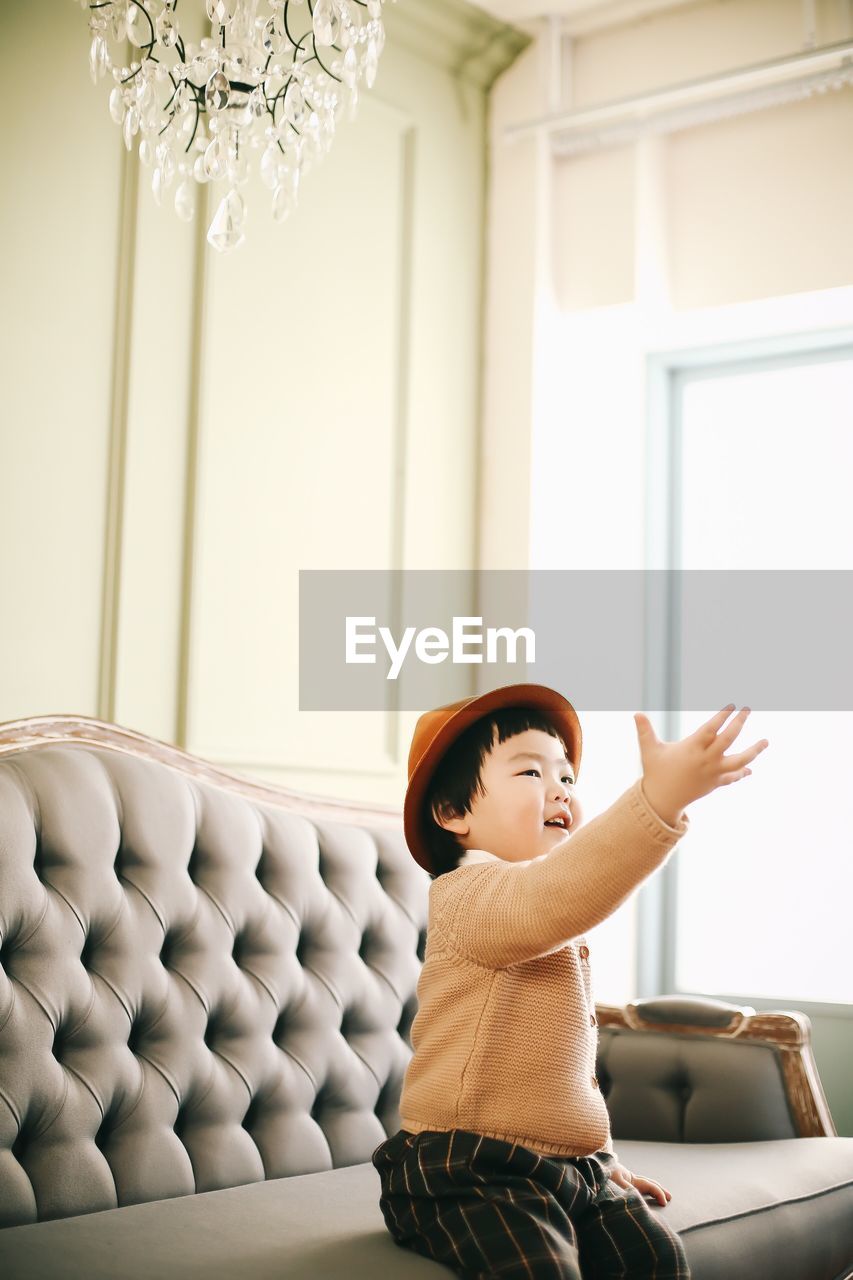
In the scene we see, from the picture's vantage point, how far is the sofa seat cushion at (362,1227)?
159 cm

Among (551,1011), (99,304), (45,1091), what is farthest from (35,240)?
(551,1011)

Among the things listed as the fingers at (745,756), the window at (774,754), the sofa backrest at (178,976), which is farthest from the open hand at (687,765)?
the window at (774,754)

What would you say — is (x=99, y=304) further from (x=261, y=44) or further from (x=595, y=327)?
(x=595, y=327)

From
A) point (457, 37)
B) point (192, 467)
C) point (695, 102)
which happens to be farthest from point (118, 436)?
point (695, 102)

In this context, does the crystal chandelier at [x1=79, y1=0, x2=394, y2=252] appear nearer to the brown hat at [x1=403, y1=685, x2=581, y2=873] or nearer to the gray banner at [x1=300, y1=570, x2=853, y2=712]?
the brown hat at [x1=403, y1=685, x2=581, y2=873]

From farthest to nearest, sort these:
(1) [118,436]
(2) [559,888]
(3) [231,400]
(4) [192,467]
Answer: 1. (3) [231,400]
2. (4) [192,467]
3. (1) [118,436]
4. (2) [559,888]

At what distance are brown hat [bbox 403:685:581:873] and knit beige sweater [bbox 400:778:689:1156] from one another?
0.41 feet

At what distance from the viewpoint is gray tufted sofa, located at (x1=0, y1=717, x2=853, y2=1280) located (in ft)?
6.00

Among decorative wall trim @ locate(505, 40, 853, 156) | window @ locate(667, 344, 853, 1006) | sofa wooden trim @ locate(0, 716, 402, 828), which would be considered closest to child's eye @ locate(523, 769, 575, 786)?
sofa wooden trim @ locate(0, 716, 402, 828)

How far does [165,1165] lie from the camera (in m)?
2.01

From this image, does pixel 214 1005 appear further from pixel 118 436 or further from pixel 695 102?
pixel 695 102

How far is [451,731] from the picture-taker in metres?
1.86

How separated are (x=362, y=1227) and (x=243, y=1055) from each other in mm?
460

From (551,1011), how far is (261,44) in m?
1.58
